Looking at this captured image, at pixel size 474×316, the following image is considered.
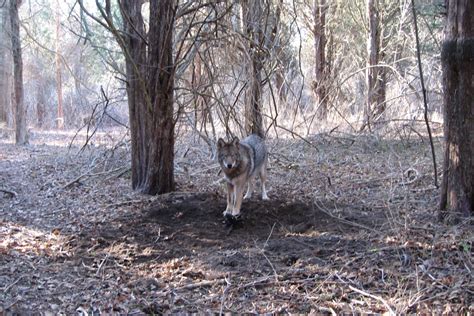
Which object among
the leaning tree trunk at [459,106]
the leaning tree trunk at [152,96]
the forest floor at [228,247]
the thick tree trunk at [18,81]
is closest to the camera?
the forest floor at [228,247]

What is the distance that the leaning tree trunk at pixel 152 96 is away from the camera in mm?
7824

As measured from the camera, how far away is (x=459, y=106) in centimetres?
582

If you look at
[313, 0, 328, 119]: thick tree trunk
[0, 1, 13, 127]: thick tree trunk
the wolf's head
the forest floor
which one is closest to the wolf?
the wolf's head

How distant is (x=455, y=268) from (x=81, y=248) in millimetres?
4153

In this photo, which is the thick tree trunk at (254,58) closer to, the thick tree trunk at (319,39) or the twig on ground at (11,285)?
the twig on ground at (11,285)

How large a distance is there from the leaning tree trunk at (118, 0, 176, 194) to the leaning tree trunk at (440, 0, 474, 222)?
4.06 metres

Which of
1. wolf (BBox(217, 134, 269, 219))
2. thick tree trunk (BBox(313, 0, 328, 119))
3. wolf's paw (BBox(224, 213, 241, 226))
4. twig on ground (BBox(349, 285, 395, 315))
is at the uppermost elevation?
thick tree trunk (BBox(313, 0, 328, 119))

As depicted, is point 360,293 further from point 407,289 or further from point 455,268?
point 455,268

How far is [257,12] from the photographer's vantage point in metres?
9.10

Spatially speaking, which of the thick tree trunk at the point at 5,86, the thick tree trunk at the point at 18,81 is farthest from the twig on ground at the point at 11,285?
the thick tree trunk at the point at 5,86

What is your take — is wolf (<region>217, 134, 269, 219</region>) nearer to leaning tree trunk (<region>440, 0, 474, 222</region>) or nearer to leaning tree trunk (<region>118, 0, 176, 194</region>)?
leaning tree trunk (<region>118, 0, 176, 194</region>)

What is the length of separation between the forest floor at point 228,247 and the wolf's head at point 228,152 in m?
0.73

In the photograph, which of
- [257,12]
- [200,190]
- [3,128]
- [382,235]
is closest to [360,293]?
[382,235]

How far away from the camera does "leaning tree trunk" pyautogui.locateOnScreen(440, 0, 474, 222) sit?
5695mm
